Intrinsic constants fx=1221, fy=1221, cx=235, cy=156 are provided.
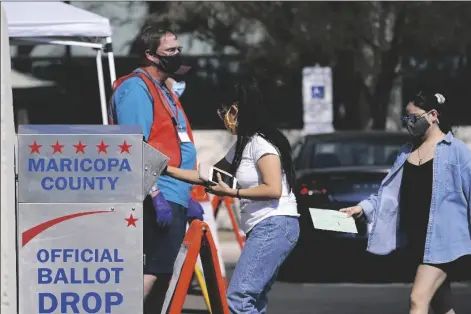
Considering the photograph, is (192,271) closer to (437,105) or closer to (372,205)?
(372,205)

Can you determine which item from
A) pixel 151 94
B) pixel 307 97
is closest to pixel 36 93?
pixel 307 97

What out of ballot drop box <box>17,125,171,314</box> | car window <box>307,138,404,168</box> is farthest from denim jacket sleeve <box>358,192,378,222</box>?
car window <box>307,138,404,168</box>

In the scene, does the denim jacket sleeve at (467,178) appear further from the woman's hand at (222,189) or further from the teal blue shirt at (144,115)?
the teal blue shirt at (144,115)

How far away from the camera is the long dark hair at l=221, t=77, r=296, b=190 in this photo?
20.9 ft

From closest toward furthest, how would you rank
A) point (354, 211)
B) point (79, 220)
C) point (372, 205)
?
1. point (79, 220)
2. point (354, 211)
3. point (372, 205)

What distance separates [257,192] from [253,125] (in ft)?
1.33

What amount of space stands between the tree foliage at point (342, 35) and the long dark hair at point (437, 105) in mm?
9920

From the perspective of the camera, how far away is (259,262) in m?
6.21

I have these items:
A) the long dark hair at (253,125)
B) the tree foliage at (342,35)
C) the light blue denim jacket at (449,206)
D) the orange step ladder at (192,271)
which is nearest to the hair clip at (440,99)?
the light blue denim jacket at (449,206)

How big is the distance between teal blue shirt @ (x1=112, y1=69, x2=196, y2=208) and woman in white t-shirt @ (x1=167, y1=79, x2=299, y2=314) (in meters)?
0.29

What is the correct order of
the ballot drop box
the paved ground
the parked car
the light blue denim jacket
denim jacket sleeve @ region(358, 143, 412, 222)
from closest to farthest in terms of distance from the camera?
the ballot drop box
the light blue denim jacket
denim jacket sleeve @ region(358, 143, 412, 222)
the paved ground
the parked car

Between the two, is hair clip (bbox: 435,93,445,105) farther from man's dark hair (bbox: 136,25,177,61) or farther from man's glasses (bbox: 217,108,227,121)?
man's dark hair (bbox: 136,25,177,61)

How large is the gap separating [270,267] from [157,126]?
98 cm

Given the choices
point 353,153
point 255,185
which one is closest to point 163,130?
point 255,185
